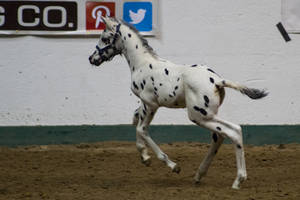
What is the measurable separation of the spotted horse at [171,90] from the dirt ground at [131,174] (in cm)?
35

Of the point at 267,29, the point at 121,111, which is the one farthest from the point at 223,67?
the point at 121,111

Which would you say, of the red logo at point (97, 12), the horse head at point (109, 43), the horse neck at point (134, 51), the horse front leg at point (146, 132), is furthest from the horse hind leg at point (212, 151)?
the red logo at point (97, 12)

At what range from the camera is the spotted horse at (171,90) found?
577cm

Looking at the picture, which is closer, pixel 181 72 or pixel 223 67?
pixel 181 72

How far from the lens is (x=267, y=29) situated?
9.20m

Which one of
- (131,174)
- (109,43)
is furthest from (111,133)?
(109,43)

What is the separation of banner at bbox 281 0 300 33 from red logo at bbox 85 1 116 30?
261cm

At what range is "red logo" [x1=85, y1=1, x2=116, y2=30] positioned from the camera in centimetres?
906

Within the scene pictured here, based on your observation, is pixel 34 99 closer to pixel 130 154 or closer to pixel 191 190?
pixel 130 154

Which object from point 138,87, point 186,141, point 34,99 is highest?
point 138,87

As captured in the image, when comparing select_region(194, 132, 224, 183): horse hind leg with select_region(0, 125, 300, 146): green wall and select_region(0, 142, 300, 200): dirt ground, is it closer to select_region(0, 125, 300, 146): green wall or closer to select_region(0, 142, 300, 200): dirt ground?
select_region(0, 142, 300, 200): dirt ground

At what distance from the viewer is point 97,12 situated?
29.8 ft

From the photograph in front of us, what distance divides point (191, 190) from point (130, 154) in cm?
294

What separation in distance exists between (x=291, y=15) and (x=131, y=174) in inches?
149
